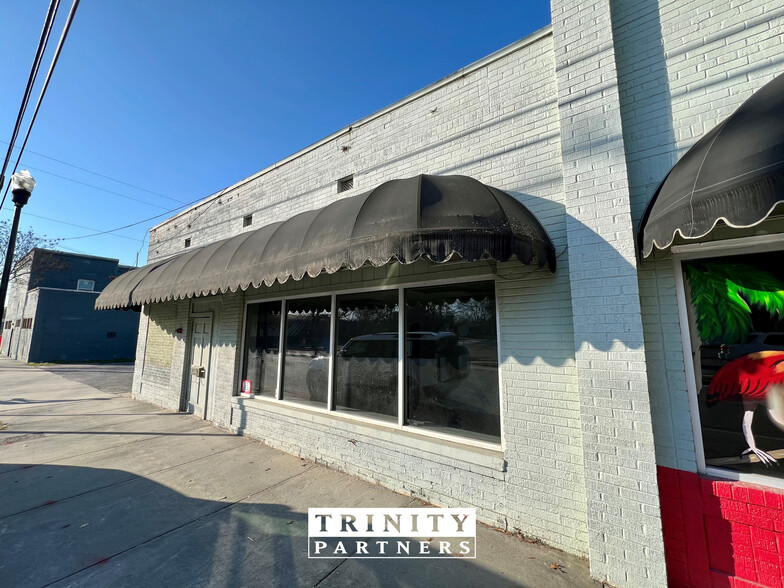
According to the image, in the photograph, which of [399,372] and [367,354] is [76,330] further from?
[399,372]

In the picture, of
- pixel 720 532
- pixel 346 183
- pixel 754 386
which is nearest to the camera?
pixel 720 532

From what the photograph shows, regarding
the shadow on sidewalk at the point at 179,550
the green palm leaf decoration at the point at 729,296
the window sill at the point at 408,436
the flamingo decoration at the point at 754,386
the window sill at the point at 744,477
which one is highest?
the green palm leaf decoration at the point at 729,296

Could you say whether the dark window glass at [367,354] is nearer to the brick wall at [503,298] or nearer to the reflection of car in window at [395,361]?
the reflection of car in window at [395,361]

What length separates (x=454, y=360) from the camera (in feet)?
13.6

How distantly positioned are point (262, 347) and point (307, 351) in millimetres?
1381

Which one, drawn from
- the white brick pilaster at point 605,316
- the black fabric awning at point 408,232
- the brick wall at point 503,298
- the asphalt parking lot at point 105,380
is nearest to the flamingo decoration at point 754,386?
the white brick pilaster at point 605,316

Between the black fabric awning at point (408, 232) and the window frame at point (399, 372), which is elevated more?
the black fabric awning at point (408, 232)

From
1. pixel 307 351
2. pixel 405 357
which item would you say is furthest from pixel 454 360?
pixel 307 351

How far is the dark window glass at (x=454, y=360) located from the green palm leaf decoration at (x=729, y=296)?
5.87 feet

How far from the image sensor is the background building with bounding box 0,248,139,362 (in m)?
21.0

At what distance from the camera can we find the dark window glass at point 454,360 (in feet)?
12.7

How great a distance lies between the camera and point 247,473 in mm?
4707

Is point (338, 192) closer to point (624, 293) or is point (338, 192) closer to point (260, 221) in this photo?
point (260, 221)

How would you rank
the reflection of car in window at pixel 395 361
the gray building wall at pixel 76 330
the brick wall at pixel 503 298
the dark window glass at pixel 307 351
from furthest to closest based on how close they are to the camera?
the gray building wall at pixel 76 330, the dark window glass at pixel 307 351, the reflection of car in window at pixel 395 361, the brick wall at pixel 503 298
